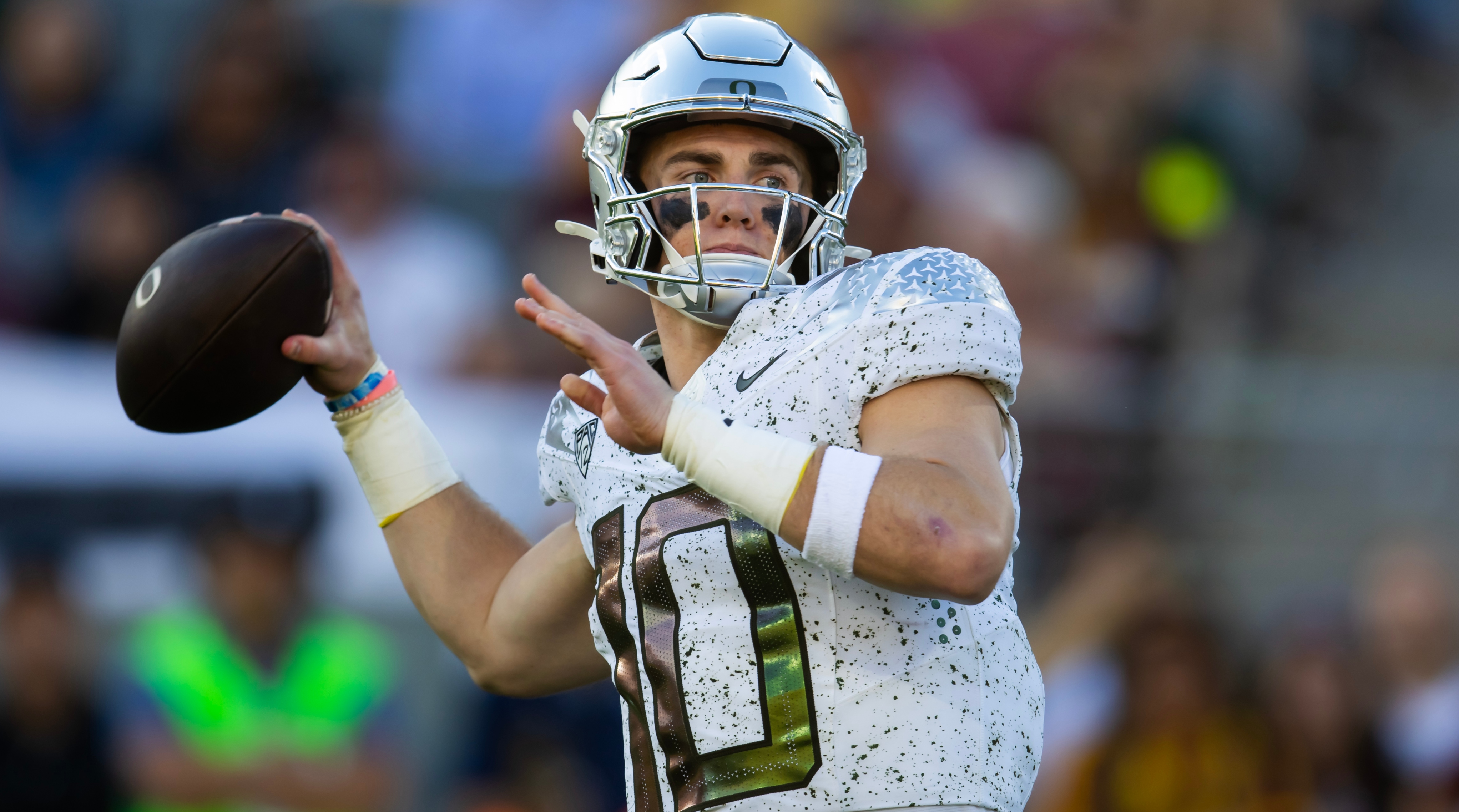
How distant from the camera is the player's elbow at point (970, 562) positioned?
6.36ft

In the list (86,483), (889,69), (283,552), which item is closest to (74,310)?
(86,483)

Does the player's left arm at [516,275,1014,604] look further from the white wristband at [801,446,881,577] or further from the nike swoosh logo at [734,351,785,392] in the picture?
the nike swoosh logo at [734,351,785,392]

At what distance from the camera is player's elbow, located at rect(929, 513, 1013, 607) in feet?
6.36

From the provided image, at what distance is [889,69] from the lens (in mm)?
7191

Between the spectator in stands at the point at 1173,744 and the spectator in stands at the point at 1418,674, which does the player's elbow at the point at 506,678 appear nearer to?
the spectator in stands at the point at 1173,744

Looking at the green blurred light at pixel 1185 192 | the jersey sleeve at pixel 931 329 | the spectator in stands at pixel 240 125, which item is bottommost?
the jersey sleeve at pixel 931 329

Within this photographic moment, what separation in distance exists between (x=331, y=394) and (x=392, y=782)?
2.54m

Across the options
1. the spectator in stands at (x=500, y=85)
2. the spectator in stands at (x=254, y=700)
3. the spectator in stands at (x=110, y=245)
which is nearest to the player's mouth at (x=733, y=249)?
the spectator in stands at (x=254, y=700)

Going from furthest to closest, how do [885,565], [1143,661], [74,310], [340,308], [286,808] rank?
[74,310], [1143,661], [286,808], [340,308], [885,565]

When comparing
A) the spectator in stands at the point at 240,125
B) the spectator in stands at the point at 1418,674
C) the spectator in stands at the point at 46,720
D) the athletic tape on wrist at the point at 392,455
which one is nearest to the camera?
the athletic tape on wrist at the point at 392,455

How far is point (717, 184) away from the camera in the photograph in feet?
7.97

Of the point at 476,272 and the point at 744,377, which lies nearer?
the point at 744,377

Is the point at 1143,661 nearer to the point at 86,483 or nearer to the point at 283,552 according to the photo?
the point at 283,552

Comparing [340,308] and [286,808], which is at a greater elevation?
[340,308]
